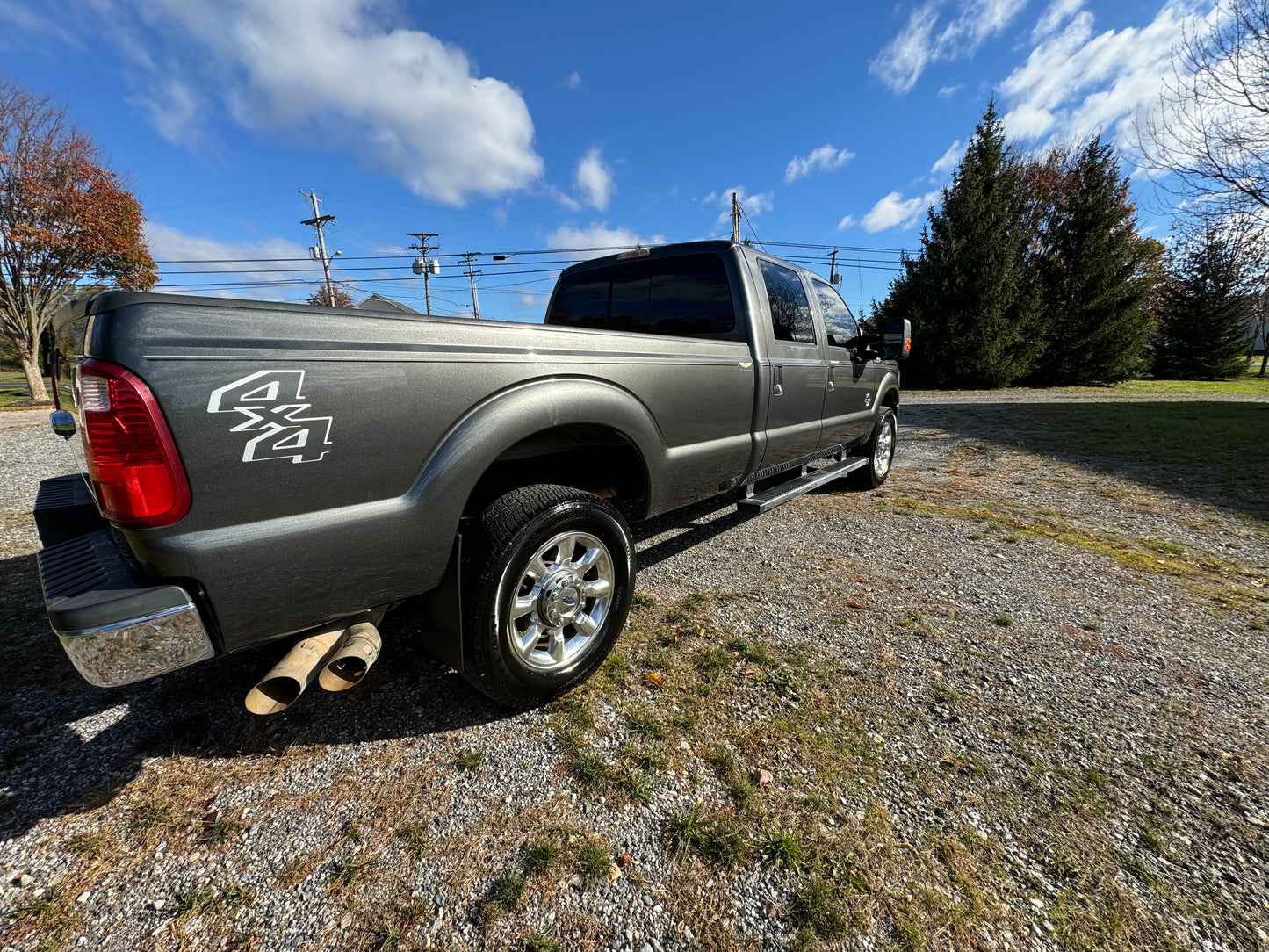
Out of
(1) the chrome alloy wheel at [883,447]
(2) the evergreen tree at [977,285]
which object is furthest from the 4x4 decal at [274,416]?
(2) the evergreen tree at [977,285]

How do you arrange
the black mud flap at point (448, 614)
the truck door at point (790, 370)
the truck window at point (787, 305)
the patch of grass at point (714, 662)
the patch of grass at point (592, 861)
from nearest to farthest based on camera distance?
the patch of grass at point (592, 861), the black mud flap at point (448, 614), the patch of grass at point (714, 662), the truck door at point (790, 370), the truck window at point (787, 305)

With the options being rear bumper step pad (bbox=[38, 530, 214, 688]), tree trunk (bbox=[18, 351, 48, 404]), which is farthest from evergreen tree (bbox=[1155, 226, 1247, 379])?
tree trunk (bbox=[18, 351, 48, 404])

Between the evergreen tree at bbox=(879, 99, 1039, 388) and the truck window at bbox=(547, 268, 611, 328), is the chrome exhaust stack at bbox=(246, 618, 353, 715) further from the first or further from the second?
the evergreen tree at bbox=(879, 99, 1039, 388)

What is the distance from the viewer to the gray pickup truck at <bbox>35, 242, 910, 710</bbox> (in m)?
1.37

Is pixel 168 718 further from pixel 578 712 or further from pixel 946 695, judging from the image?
pixel 946 695

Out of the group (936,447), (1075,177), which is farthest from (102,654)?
(1075,177)

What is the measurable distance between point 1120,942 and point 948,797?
0.49m

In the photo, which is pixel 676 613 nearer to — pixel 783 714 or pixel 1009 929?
pixel 783 714

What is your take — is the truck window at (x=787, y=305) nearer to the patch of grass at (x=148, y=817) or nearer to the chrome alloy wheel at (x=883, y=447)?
the chrome alloy wheel at (x=883, y=447)

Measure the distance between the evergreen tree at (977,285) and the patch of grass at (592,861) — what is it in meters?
21.0

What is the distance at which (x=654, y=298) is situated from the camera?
3.83 m

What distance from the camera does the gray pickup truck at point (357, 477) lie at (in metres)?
1.37

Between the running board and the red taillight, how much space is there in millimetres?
2757

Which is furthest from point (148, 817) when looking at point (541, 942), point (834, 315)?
point (834, 315)
